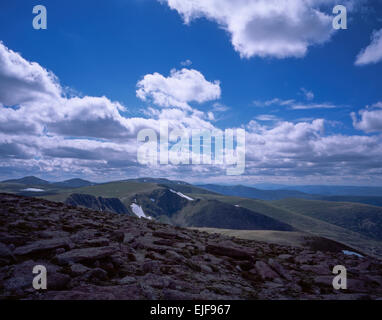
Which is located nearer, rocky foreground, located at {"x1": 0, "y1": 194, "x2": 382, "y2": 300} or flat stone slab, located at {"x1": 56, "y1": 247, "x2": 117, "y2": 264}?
rocky foreground, located at {"x1": 0, "y1": 194, "x2": 382, "y2": 300}

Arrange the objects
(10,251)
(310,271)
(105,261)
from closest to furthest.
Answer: (10,251) < (105,261) < (310,271)

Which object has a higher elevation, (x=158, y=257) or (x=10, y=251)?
(x=10, y=251)

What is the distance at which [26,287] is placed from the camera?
6.83m

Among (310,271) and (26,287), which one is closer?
(26,287)

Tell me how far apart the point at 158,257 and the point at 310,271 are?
10115 millimetres

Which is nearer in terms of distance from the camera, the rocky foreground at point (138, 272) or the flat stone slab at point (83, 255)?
the rocky foreground at point (138, 272)

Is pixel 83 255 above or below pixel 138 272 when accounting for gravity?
above
